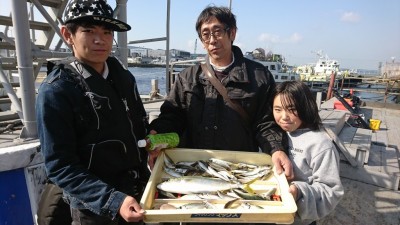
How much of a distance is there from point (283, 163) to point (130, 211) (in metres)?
1.32

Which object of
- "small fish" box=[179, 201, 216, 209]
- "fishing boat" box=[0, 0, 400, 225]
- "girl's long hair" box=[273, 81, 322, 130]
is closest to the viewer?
"small fish" box=[179, 201, 216, 209]

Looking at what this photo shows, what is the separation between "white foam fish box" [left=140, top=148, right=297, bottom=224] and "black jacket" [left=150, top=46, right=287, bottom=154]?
0.77 feet

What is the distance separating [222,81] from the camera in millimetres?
2771

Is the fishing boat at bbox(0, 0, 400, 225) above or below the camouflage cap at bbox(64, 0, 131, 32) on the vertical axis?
below

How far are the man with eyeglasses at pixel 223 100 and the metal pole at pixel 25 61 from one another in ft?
5.09

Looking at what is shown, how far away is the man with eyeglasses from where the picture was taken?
270cm

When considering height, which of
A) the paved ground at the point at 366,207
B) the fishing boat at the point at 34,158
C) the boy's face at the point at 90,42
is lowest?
the paved ground at the point at 366,207

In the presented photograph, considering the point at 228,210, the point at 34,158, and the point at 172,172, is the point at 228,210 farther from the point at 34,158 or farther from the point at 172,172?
the point at 34,158

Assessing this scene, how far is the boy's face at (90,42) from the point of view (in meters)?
1.99

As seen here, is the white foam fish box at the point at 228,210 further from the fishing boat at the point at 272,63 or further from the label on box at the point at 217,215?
the fishing boat at the point at 272,63

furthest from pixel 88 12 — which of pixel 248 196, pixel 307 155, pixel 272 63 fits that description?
pixel 272 63

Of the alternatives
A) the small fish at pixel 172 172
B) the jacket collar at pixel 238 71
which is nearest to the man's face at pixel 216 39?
the jacket collar at pixel 238 71

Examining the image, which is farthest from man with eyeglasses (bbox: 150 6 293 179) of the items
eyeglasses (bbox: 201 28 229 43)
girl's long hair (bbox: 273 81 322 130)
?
girl's long hair (bbox: 273 81 322 130)

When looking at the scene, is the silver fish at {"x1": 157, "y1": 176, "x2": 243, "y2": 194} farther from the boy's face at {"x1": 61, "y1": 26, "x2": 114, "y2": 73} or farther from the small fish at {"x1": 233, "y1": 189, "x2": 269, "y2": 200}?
the boy's face at {"x1": 61, "y1": 26, "x2": 114, "y2": 73}
